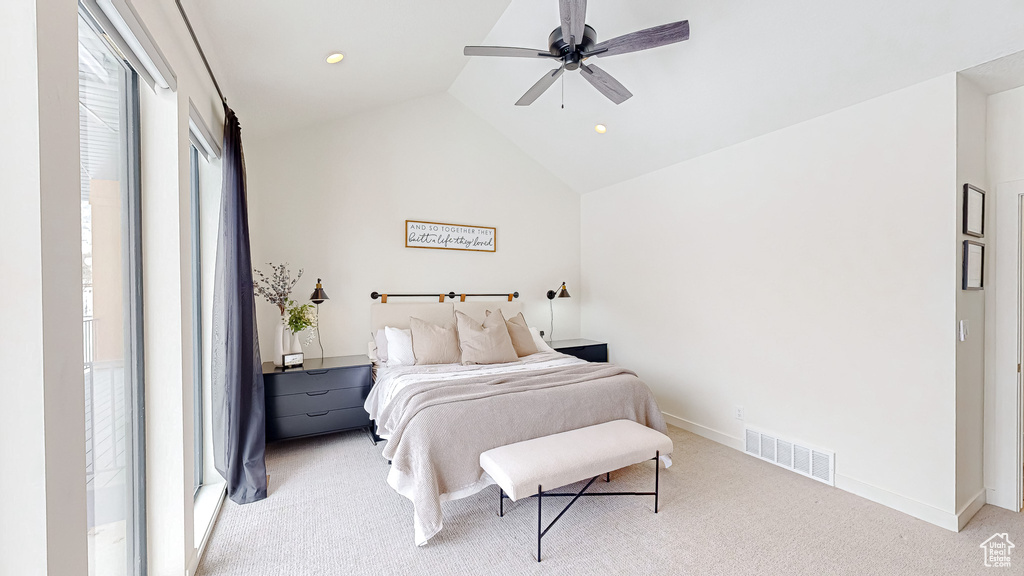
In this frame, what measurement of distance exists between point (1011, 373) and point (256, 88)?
5.13m

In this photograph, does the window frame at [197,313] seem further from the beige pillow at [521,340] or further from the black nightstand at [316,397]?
the beige pillow at [521,340]

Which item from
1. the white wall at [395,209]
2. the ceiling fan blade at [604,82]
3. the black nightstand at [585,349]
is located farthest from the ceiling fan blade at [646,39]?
the black nightstand at [585,349]

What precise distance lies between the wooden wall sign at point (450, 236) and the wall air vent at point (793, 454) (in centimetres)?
305

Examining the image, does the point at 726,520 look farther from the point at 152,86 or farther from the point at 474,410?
the point at 152,86

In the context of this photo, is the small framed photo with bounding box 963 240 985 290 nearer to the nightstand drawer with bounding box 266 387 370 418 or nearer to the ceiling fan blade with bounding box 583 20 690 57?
the ceiling fan blade with bounding box 583 20 690 57

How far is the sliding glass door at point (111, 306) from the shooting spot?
1.38 metres

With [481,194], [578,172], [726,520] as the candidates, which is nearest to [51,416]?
[726,520]

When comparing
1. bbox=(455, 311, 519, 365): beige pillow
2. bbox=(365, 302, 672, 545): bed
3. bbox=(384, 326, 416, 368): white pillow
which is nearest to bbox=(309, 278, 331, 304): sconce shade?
bbox=(384, 326, 416, 368): white pillow

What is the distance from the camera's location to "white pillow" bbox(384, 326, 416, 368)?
12.3ft

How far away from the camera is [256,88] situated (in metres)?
2.90

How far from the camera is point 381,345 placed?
13.0 feet

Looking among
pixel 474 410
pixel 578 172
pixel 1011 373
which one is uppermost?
pixel 578 172

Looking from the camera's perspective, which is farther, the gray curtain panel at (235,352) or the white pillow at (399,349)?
the white pillow at (399,349)

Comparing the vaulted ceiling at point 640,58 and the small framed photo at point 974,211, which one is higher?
the vaulted ceiling at point 640,58
